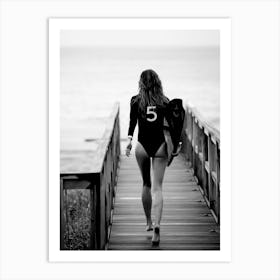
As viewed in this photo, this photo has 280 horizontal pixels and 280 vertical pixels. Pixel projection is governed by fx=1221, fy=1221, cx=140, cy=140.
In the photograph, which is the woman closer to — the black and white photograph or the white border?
the black and white photograph

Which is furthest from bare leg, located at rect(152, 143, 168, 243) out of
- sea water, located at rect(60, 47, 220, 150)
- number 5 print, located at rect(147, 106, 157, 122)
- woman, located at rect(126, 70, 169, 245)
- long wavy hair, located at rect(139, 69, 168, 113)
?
sea water, located at rect(60, 47, 220, 150)

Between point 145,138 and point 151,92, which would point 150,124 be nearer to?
point 145,138

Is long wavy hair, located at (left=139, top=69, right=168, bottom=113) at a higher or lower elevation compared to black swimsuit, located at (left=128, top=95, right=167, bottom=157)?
higher

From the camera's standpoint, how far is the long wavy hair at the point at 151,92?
8367 mm

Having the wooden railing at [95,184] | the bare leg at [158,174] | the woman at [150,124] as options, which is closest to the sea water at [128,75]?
the woman at [150,124]

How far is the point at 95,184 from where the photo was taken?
7965 millimetres

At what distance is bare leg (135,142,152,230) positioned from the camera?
8.41 m

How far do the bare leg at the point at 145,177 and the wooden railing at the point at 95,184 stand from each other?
233 mm

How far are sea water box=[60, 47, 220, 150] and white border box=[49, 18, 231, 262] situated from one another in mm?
93

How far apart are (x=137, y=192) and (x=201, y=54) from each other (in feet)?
4.19

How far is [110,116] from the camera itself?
9719mm
